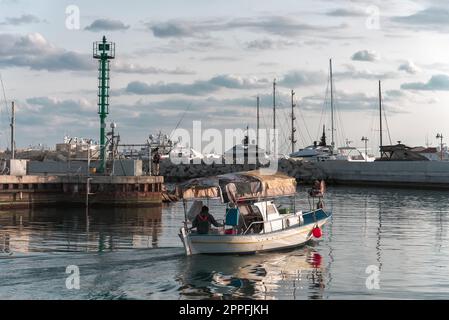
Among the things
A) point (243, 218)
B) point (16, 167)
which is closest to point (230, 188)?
point (243, 218)

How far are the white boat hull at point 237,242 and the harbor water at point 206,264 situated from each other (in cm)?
35

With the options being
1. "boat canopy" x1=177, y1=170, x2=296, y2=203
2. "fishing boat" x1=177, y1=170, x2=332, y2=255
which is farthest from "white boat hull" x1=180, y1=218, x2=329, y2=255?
"boat canopy" x1=177, y1=170, x2=296, y2=203

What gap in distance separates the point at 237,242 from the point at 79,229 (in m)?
16.6

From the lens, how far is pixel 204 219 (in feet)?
105

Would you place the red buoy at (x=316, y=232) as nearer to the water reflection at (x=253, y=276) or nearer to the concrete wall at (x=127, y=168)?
the water reflection at (x=253, y=276)

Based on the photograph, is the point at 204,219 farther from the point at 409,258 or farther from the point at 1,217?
the point at 1,217

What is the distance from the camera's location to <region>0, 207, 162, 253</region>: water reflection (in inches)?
1471

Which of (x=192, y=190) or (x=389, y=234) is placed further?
(x=389, y=234)

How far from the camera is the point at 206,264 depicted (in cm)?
3030

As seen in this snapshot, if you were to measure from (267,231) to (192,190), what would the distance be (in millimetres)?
4126

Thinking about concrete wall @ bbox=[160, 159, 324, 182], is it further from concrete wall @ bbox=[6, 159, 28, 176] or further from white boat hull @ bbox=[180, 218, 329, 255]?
white boat hull @ bbox=[180, 218, 329, 255]
